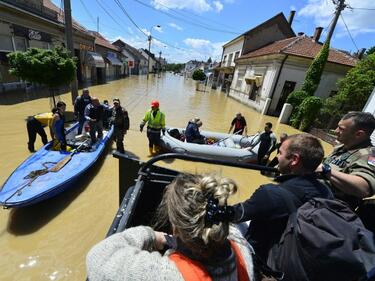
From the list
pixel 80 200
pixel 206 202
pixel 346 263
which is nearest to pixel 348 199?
pixel 346 263

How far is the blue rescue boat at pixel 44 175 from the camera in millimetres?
3816

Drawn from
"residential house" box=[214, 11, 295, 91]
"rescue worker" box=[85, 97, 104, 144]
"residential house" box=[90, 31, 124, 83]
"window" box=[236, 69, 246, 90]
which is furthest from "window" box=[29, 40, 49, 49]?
"residential house" box=[214, 11, 295, 91]

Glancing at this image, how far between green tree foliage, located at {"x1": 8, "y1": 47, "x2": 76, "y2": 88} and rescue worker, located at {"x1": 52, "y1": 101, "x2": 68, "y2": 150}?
4.34 m

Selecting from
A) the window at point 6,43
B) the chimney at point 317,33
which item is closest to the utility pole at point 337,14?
the chimney at point 317,33

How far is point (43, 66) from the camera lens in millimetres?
8734

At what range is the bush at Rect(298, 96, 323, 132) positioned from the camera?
41.7 feet

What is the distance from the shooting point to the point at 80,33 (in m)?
20.0

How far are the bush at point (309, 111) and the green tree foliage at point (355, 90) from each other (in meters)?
0.47

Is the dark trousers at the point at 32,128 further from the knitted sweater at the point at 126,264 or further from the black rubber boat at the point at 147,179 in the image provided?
the knitted sweater at the point at 126,264

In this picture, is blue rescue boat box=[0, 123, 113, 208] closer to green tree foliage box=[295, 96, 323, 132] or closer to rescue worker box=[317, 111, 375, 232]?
rescue worker box=[317, 111, 375, 232]

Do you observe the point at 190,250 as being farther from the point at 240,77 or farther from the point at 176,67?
the point at 176,67

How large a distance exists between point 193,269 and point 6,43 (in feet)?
54.4

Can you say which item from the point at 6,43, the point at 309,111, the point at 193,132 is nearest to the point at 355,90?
the point at 309,111

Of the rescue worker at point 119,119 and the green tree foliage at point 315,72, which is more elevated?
the green tree foliage at point 315,72
